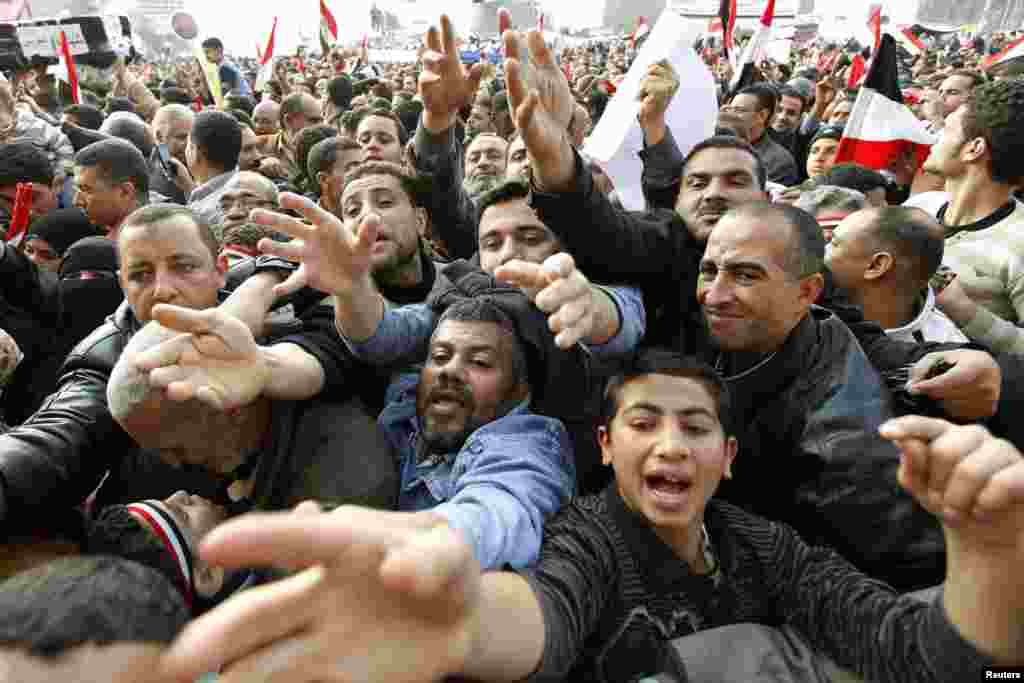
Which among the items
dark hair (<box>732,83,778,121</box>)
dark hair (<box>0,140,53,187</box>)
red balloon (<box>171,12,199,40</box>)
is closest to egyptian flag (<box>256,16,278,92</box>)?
dark hair (<box>0,140,53,187</box>)

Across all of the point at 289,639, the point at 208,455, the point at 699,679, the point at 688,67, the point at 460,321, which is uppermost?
the point at 688,67

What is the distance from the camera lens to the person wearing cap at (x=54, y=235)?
3270 mm

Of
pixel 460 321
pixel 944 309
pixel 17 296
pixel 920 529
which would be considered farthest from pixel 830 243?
pixel 17 296

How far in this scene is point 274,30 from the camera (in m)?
9.30

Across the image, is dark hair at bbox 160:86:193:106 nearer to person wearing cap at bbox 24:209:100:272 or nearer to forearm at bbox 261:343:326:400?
person wearing cap at bbox 24:209:100:272

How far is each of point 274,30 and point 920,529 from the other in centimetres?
961

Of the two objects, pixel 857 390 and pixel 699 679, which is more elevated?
pixel 857 390

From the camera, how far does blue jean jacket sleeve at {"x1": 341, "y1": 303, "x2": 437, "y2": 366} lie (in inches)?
81.9

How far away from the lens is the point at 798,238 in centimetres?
203

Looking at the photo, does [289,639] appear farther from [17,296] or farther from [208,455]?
[17,296]

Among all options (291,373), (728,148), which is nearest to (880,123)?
(728,148)

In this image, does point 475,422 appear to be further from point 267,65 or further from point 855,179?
point 267,65

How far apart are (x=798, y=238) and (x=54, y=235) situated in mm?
3120

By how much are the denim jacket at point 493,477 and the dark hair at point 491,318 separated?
12cm
